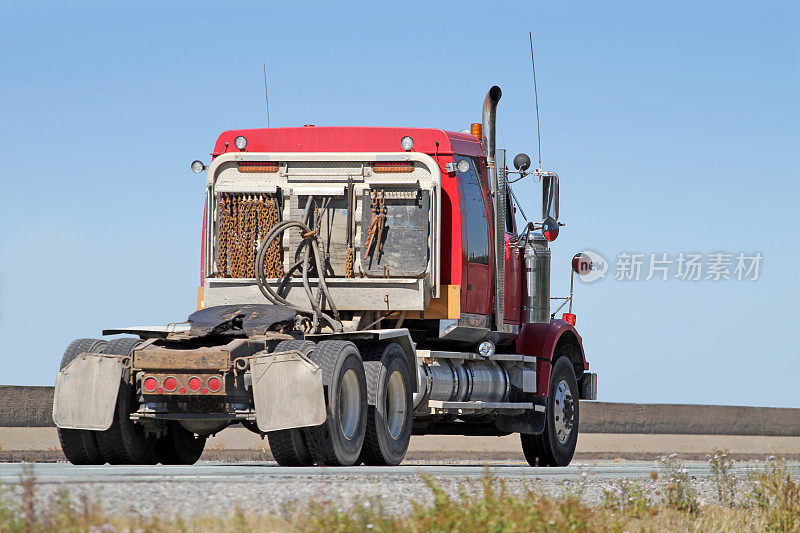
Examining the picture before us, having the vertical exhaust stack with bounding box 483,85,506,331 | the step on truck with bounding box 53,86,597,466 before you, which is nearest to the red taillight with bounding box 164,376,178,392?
the step on truck with bounding box 53,86,597,466

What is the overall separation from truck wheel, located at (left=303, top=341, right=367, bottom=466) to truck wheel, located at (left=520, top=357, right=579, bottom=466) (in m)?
4.81

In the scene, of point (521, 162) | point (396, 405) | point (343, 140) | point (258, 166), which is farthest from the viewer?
point (521, 162)

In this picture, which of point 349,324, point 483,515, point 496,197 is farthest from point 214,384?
point 496,197

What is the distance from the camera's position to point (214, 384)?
36.0 feet

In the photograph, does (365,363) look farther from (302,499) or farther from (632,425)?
(632,425)

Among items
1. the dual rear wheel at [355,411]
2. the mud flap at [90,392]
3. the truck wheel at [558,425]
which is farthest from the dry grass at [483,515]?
the truck wheel at [558,425]

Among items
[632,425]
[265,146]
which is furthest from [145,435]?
[632,425]

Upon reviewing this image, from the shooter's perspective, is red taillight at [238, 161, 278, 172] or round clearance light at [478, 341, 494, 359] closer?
red taillight at [238, 161, 278, 172]

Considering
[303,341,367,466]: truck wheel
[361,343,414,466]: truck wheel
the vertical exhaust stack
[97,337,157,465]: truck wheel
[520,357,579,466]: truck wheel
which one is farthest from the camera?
[520,357,579,466]: truck wheel

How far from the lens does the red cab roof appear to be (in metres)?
14.0

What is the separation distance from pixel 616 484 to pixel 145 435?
459 centimetres

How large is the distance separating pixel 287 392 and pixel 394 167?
3663 mm

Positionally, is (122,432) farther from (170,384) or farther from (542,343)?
(542,343)

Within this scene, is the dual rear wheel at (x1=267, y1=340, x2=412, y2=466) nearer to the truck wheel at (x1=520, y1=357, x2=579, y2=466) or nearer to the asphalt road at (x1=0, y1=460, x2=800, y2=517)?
the asphalt road at (x1=0, y1=460, x2=800, y2=517)
